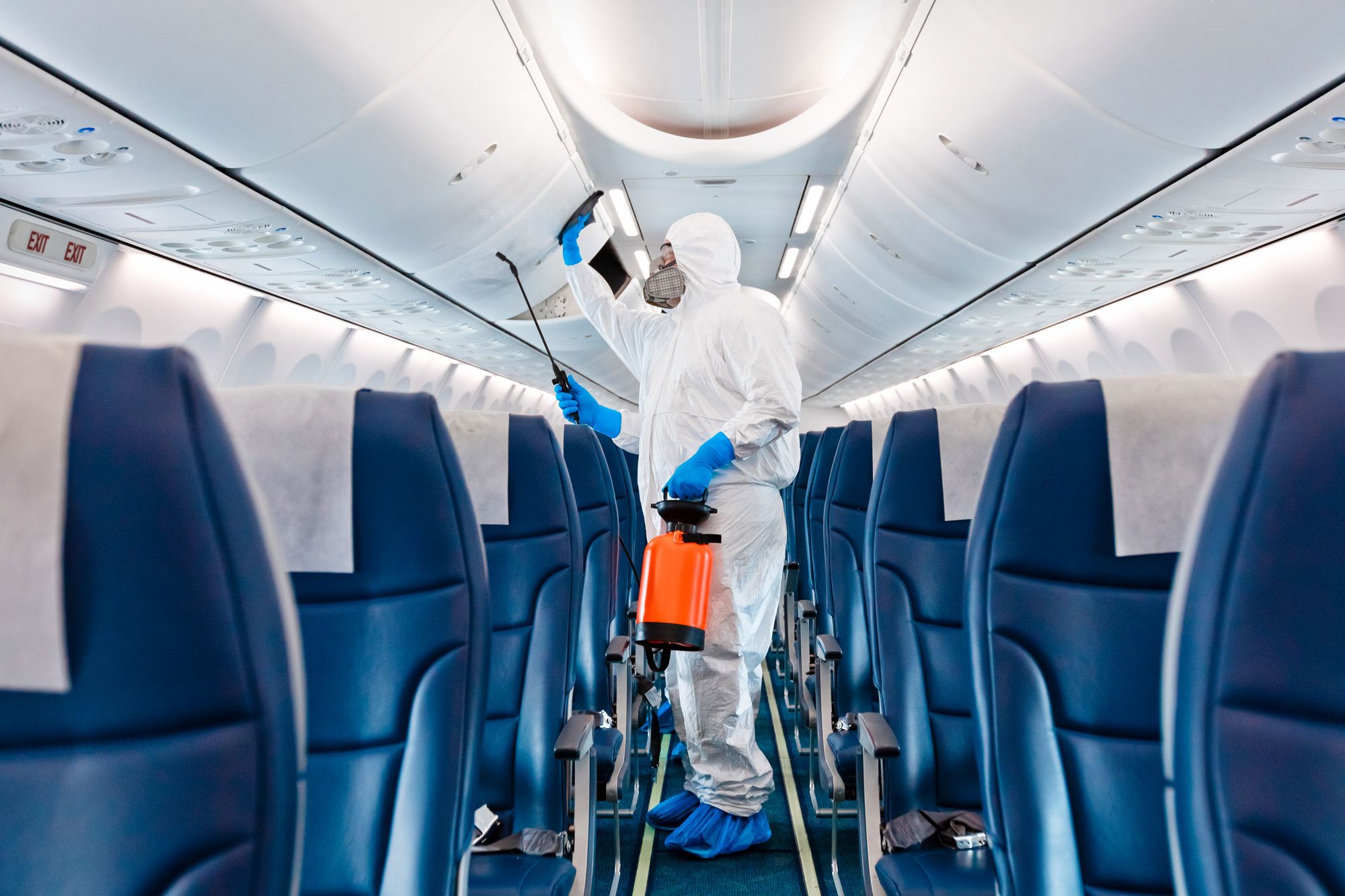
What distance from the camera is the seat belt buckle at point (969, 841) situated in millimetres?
1801

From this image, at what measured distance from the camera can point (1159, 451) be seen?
1.07 meters

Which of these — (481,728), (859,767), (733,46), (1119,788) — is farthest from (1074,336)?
(481,728)

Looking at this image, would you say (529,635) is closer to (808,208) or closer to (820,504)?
(820,504)

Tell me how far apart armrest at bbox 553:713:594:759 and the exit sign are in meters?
3.19

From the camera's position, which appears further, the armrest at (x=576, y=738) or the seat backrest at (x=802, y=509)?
Answer: the seat backrest at (x=802, y=509)

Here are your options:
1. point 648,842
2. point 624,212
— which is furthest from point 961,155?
point 648,842

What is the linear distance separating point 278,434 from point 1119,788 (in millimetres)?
1372

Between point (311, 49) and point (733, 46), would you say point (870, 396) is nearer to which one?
point (733, 46)

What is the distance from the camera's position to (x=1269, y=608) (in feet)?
2.35

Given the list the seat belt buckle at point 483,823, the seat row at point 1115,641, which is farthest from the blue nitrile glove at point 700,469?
the seat belt buckle at point 483,823

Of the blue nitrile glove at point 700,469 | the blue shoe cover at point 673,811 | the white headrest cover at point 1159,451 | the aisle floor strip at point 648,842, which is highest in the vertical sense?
the blue nitrile glove at point 700,469

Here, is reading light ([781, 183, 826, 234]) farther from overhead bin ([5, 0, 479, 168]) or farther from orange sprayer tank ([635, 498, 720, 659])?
orange sprayer tank ([635, 498, 720, 659])

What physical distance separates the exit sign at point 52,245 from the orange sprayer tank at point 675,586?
9.83 ft

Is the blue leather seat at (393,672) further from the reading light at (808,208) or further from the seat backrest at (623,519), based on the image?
the reading light at (808,208)
